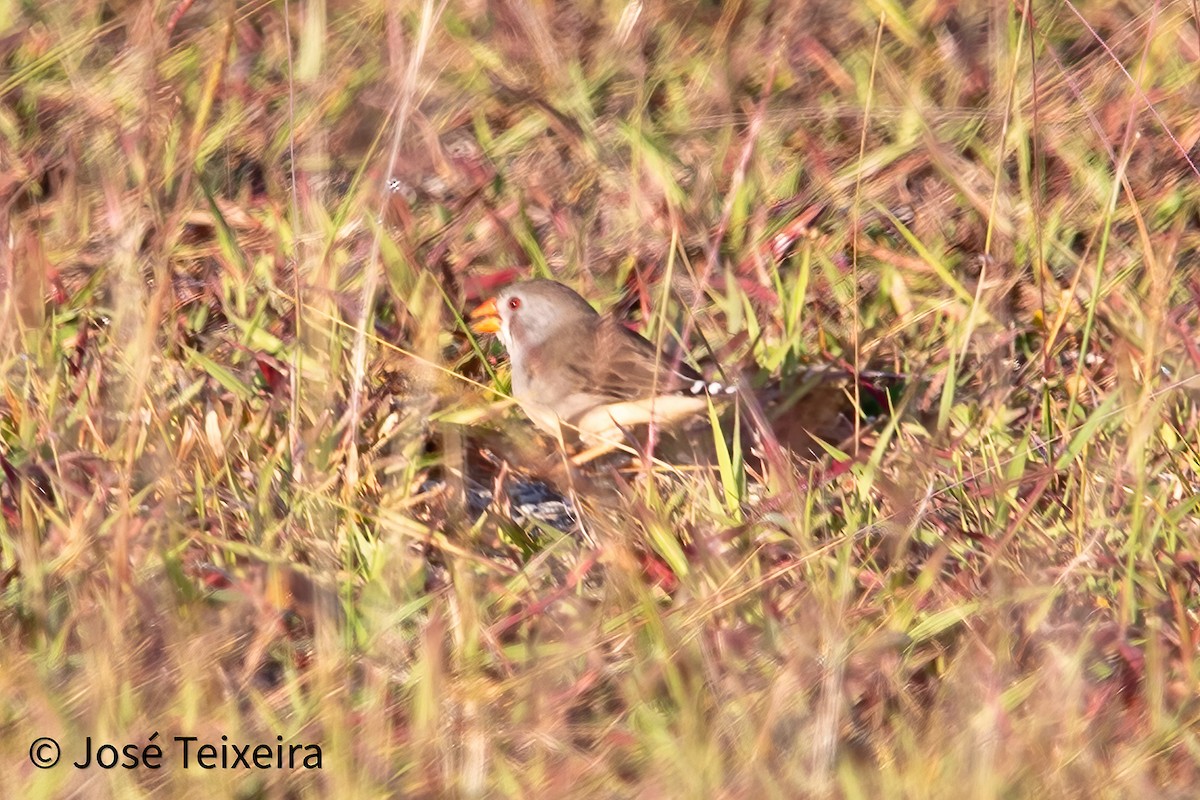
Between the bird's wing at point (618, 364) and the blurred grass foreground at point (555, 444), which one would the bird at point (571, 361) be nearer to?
the bird's wing at point (618, 364)

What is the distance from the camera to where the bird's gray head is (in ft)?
16.2

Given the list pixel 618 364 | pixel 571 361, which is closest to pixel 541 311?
pixel 571 361

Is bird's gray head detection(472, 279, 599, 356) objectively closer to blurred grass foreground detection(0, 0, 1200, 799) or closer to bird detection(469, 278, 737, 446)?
bird detection(469, 278, 737, 446)

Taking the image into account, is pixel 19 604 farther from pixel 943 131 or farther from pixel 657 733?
pixel 943 131

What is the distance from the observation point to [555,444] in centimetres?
498

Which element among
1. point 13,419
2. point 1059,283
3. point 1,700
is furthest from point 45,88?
point 1059,283

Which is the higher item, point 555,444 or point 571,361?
point 571,361

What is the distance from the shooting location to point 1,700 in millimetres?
3330

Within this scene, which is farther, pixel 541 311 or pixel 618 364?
pixel 541 311

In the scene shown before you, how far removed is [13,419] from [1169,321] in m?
2.90

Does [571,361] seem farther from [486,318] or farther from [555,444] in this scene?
[486,318]

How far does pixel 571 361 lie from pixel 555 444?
0.88 feet

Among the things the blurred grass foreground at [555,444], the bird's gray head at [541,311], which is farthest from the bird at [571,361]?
the blurred grass foreground at [555,444]

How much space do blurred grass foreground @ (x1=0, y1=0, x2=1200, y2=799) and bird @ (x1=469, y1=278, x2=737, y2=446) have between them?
115 mm
